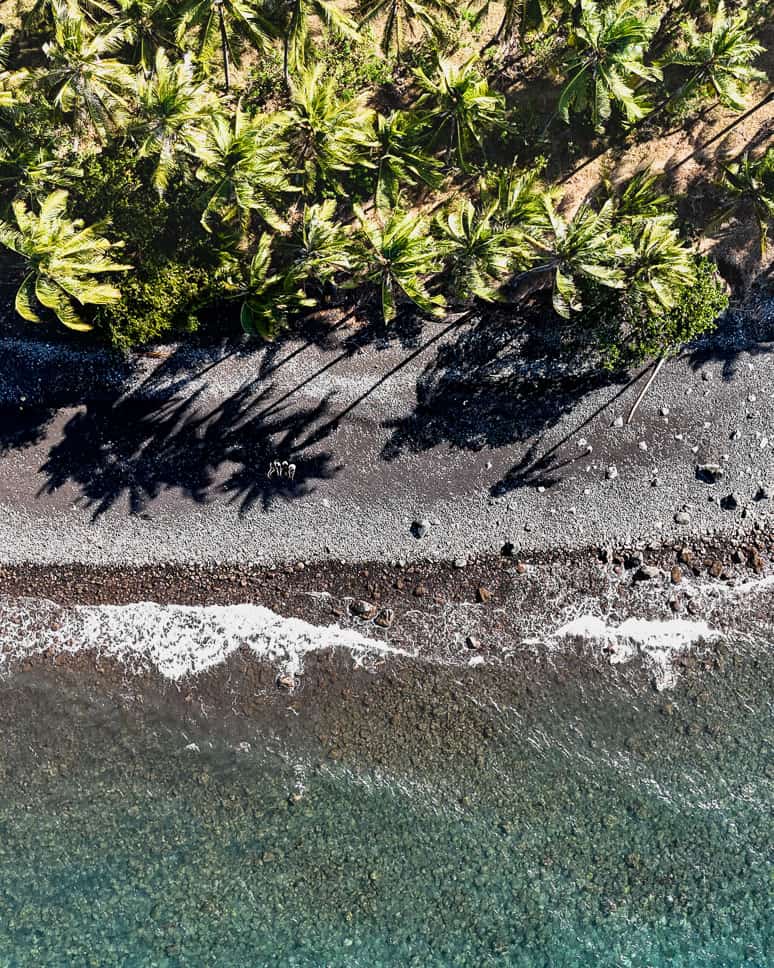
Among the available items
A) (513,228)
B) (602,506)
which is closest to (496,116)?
(513,228)

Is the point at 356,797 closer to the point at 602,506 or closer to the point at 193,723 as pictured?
the point at 193,723

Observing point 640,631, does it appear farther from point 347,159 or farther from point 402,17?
point 402,17

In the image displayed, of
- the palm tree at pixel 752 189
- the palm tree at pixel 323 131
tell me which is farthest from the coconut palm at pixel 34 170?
the palm tree at pixel 752 189

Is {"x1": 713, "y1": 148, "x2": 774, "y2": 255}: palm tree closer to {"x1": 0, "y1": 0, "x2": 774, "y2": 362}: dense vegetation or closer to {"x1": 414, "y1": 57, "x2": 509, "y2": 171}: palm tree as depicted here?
{"x1": 0, "y1": 0, "x2": 774, "y2": 362}: dense vegetation

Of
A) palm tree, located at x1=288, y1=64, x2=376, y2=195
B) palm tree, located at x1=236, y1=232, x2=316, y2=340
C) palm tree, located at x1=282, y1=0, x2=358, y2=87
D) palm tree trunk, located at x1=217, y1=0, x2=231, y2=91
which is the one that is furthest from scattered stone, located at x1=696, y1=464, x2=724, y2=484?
palm tree trunk, located at x1=217, y1=0, x2=231, y2=91

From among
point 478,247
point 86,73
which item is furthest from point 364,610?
point 86,73

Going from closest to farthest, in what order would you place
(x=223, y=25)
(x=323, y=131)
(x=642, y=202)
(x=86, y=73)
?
(x=86, y=73) < (x=323, y=131) < (x=223, y=25) < (x=642, y=202)
